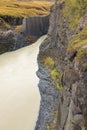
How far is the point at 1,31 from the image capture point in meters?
77.1

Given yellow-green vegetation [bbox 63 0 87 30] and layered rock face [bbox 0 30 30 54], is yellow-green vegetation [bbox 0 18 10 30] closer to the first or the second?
layered rock face [bbox 0 30 30 54]

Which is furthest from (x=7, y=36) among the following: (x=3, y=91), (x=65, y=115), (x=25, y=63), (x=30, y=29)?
(x=65, y=115)

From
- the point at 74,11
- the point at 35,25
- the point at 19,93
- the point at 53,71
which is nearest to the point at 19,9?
the point at 35,25

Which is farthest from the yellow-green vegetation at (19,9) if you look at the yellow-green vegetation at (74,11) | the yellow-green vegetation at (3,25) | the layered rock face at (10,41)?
the yellow-green vegetation at (74,11)

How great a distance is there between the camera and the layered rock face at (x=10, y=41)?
73.6m

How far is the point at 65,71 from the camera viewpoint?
75.0 feet

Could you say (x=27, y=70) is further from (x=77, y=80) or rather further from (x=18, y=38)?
(x=77, y=80)

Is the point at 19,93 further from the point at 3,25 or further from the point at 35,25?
the point at 3,25

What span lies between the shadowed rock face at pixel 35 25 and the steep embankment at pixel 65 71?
2554cm

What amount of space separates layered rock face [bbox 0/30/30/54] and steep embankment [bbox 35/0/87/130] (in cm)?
1850

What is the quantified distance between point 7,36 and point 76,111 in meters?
58.7

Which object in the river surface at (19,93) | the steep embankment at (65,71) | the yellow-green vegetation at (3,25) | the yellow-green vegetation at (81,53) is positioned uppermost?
the yellow-green vegetation at (81,53)

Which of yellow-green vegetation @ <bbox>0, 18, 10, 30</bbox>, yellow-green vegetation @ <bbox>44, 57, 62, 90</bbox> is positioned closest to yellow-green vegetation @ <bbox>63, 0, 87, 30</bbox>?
yellow-green vegetation @ <bbox>44, 57, 62, 90</bbox>

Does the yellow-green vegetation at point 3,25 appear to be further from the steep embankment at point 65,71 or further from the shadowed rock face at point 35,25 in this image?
the steep embankment at point 65,71
